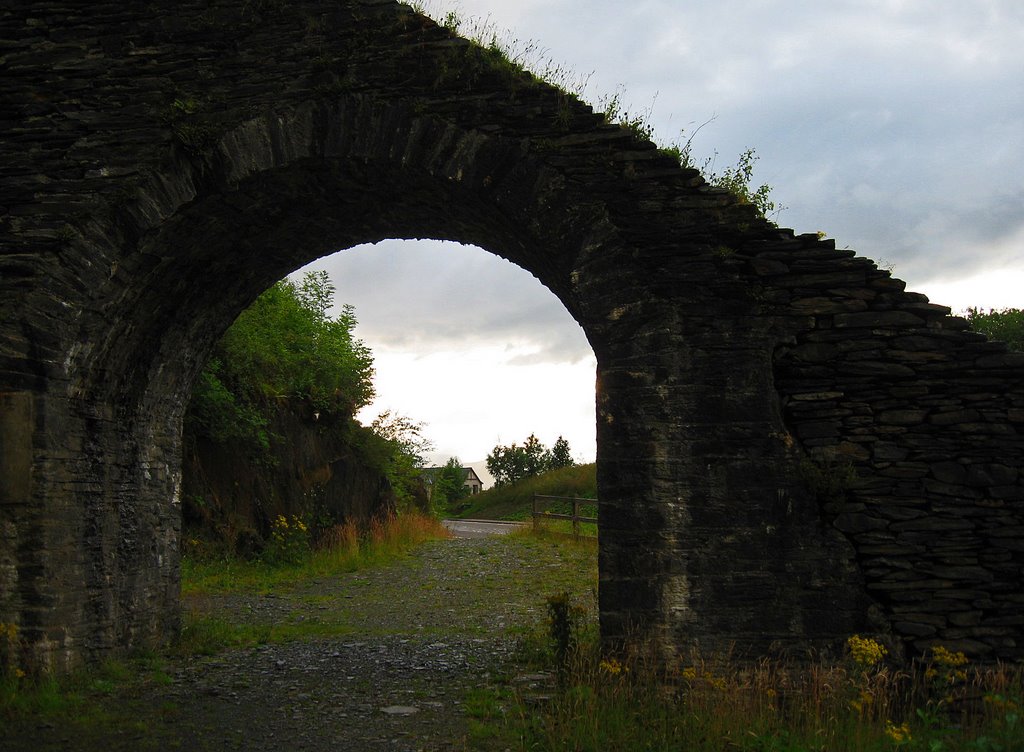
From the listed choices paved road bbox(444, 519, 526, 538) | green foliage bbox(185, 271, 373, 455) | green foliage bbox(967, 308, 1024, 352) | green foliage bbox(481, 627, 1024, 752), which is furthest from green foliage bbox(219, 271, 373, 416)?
green foliage bbox(967, 308, 1024, 352)

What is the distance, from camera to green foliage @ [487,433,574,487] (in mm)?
49812

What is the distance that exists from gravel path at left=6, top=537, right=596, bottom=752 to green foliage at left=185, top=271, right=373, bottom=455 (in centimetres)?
304

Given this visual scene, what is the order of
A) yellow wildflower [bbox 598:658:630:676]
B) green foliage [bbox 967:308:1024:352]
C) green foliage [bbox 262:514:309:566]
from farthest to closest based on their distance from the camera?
green foliage [bbox 967:308:1024:352] → green foliage [bbox 262:514:309:566] → yellow wildflower [bbox 598:658:630:676]

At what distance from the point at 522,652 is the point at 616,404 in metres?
2.97

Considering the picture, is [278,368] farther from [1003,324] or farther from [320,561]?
[1003,324]

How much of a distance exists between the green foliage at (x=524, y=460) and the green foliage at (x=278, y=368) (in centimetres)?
3158

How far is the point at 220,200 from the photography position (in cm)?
654

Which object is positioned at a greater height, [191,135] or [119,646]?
[191,135]

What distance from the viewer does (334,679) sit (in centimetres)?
686

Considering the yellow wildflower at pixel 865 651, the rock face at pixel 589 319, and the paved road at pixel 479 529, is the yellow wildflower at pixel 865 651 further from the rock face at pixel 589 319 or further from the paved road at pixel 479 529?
the paved road at pixel 479 529

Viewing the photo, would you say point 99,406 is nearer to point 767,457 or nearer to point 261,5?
point 261,5

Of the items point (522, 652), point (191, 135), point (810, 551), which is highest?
point (191, 135)

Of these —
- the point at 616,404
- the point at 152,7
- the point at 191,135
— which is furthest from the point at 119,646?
the point at 152,7

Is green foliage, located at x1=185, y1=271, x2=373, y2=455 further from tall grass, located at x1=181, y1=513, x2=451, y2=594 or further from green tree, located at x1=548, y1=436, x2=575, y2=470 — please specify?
green tree, located at x1=548, y1=436, x2=575, y2=470
